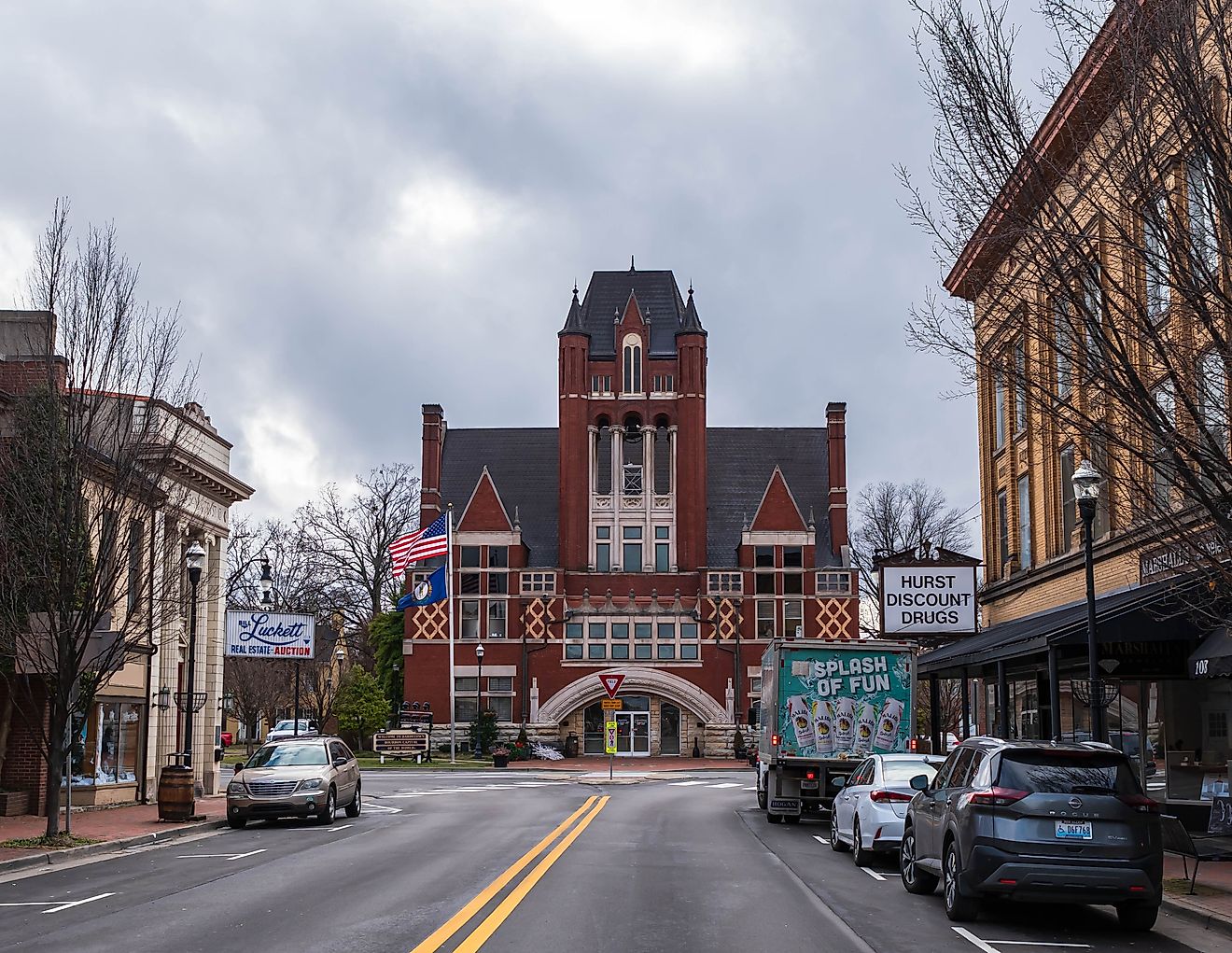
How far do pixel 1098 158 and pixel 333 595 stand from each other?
6660 cm

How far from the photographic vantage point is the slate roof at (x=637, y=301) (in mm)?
69188

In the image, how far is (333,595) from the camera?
76625 mm

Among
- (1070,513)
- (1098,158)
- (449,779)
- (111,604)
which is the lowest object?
(449,779)

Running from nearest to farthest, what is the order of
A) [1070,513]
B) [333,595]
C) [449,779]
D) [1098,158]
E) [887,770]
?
[1098,158] < [887,770] < [1070,513] < [449,779] < [333,595]

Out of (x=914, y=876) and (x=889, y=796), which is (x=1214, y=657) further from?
A: (x=914, y=876)

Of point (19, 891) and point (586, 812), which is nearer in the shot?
point (19, 891)

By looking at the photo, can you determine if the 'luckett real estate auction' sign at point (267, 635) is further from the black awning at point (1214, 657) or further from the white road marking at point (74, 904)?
the black awning at point (1214, 657)

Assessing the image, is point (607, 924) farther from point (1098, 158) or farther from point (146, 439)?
point (146, 439)

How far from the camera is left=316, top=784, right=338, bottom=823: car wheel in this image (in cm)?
2653

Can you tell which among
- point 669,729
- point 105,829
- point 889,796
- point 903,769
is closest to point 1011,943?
point 889,796

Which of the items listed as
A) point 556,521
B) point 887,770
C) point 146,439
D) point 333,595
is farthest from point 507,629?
point 887,770

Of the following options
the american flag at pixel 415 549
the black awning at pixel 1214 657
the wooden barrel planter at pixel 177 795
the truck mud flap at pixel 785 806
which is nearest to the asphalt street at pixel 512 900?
the truck mud flap at pixel 785 806

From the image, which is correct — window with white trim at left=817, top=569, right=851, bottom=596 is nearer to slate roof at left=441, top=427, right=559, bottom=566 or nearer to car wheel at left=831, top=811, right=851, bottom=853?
slate roof at left=441, top=427, right=559, bottom=566

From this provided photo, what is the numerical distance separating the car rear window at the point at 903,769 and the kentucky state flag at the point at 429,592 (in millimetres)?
44056
